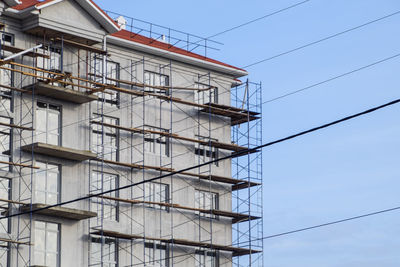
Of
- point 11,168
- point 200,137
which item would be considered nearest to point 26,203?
point 11,168

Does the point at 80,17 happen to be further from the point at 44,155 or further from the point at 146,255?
the point at 146,255

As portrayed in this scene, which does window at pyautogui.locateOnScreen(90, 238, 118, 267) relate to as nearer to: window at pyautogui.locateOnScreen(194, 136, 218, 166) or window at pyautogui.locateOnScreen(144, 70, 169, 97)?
window at pyautogui.locateOnScreen(194, 136, 218, 166)

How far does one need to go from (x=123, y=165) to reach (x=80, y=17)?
850 centimetres

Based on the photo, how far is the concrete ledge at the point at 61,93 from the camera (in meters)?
53.7

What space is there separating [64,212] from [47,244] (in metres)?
1.95

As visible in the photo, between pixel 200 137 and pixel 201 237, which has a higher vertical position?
pixel 200 137

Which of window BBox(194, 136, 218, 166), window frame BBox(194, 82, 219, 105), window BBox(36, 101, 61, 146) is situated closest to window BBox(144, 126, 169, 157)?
window BBox(194, 136, 218, 166)

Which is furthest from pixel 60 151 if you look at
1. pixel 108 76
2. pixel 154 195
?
pixel 154 195

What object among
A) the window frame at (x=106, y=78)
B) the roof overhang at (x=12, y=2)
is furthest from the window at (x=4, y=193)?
the roof overhang at (x=12, y=2)

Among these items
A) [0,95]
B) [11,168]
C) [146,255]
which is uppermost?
[0,95]

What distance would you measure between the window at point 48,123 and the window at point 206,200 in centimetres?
1043

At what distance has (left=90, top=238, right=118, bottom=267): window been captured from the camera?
55.8m

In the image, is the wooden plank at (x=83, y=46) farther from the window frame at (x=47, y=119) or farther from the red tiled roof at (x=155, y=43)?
the window frame at (x=47, y=119)

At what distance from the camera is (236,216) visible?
205 ft
